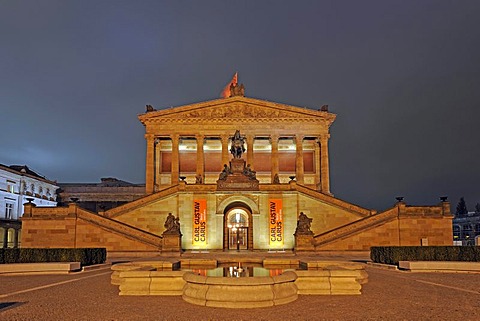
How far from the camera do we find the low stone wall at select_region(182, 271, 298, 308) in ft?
38.5

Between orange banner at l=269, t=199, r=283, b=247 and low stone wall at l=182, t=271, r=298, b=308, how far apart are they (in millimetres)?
29307

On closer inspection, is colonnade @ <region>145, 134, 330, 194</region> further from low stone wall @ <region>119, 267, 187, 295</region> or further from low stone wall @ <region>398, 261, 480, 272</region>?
low stone wall @ <region>119, 267, 187, 295</region>

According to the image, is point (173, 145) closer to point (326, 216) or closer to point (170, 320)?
point (326, 216)

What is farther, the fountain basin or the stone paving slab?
the fountain basin

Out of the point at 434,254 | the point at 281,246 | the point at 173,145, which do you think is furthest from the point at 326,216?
the point at 173,145

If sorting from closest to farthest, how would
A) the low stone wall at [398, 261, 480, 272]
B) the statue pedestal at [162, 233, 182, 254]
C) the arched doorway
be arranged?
the low stone wall at [398, 261, 480, 272], the statue pedestal at [162, 233, 182, 254], the arched doorway

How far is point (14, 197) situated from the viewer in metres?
63.5

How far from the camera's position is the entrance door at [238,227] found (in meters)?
43.9

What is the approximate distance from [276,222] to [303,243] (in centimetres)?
676

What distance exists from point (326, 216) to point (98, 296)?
32.0 m

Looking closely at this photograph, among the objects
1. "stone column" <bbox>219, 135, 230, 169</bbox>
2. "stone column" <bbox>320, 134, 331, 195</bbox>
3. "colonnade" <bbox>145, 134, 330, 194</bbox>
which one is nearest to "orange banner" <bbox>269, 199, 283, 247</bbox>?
"colonnade" <bbox>145, 134, 330, 194</bbox>

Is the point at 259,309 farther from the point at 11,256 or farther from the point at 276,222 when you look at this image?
the point at 276,222

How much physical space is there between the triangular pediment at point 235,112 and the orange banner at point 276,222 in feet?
68.8

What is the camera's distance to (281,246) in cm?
4153
